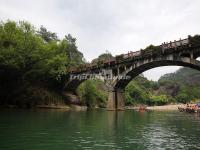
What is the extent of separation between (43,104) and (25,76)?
7.44 m

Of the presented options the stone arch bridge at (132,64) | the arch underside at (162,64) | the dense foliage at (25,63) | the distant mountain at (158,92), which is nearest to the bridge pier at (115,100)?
the stone arch bridge at (132,64)

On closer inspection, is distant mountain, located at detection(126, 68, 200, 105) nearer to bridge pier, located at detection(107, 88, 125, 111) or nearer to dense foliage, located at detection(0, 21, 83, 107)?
bridge pier, located at detection(107, 88, 125, 111)

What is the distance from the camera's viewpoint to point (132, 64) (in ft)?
192

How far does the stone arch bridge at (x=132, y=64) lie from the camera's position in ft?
157

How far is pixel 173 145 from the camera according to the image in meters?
18.2

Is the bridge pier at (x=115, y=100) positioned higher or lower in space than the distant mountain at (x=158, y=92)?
lower

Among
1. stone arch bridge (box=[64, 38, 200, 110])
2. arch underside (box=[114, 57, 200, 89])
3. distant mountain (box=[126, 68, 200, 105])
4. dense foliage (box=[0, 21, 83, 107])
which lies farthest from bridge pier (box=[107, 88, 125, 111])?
distant mountain (box=[126, 68, 200, 105])

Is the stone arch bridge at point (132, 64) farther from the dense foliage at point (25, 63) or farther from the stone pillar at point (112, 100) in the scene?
the dense foliage at point (25, 63)

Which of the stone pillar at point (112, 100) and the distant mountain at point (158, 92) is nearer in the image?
the stone pillar at point (112, 100)

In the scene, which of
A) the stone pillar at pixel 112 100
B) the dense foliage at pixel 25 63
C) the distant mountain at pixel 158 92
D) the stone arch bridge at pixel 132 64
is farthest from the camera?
the distant mountain at pixel 158 92

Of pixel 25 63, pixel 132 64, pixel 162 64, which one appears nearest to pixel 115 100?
pixel 132 64

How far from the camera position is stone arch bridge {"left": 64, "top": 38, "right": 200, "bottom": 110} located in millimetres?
47719

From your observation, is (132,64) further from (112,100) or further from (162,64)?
(112,100)

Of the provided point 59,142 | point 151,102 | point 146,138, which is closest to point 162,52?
point 146,138
